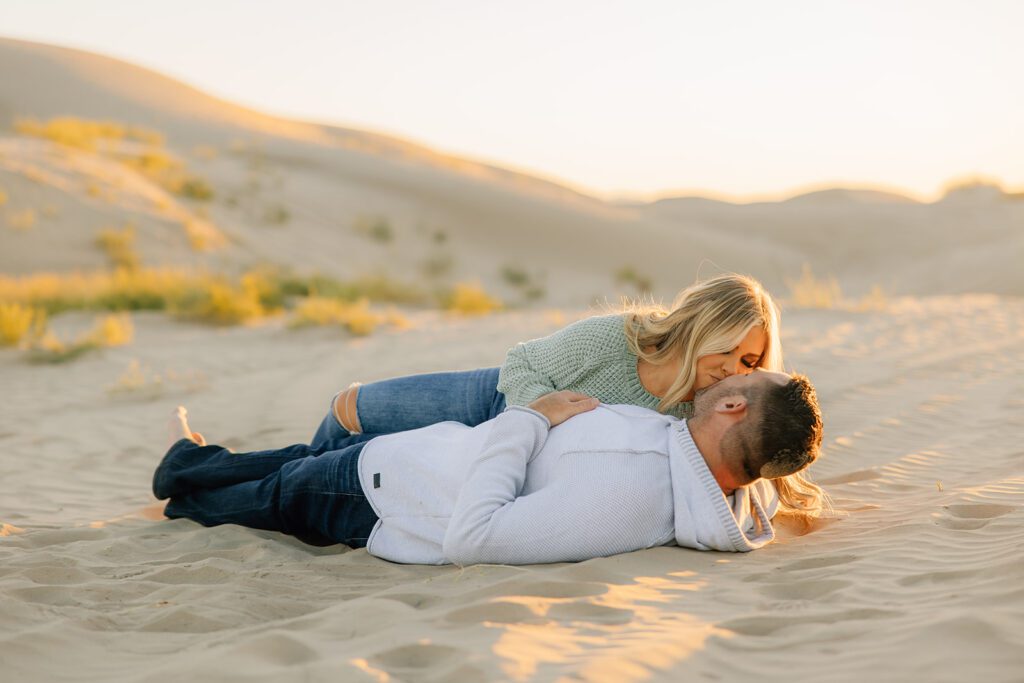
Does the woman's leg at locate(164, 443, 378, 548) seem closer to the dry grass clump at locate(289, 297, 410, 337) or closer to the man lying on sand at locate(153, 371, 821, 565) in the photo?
the man lying on sand at locate(153, 371, 821, 565)

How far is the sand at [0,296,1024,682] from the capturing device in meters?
2.70

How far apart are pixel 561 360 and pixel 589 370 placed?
129 mm

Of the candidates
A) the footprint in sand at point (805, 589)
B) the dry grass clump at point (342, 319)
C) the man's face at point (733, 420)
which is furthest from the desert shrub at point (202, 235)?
the footprint in sand at point (805, 589)

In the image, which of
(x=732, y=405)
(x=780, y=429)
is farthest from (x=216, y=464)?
(x=780, y=429)

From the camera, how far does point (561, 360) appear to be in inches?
177

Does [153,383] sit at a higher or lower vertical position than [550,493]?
lower

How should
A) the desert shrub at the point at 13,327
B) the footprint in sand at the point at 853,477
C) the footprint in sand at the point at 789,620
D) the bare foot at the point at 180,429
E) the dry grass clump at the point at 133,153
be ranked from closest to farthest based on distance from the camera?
the footprint in sand at the point at 789,620 < the bare foot at the point at 180,429 < the footprint in sand at the point at 853,477 < the desert shrub at the point at 13,327 < the dry grass clump at the point at 133,153

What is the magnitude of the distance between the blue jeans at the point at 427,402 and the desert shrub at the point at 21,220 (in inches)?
630

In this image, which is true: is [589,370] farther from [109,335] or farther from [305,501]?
[109,335]

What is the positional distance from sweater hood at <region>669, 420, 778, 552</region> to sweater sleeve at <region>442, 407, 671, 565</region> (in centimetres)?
14

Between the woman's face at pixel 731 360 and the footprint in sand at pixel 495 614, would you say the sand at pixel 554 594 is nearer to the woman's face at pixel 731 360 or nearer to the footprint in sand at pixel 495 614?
the footprint in sand at pixel 495 614

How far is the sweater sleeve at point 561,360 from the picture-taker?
4484 mm

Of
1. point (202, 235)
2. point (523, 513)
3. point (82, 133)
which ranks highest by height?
point (82, 133)

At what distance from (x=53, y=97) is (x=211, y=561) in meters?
49.4
